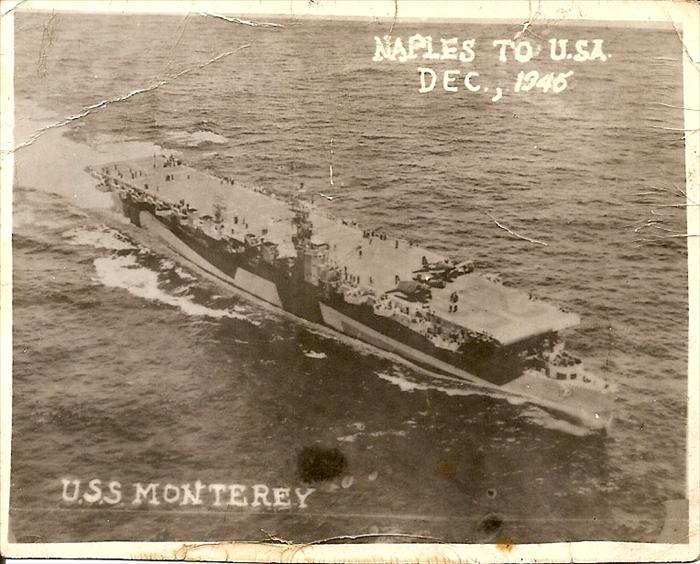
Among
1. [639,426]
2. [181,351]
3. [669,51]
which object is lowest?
[639,426]

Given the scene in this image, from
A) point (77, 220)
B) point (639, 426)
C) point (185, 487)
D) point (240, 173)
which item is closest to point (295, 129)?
point (240, 173)

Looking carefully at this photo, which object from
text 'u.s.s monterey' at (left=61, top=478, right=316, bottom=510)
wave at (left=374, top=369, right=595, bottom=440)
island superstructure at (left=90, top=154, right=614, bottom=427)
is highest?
island superstructure at (left=90, top=154, right=614, bottom=427)

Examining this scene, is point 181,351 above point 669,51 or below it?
below

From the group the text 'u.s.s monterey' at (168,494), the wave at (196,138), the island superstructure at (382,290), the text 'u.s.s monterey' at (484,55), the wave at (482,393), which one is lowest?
the text 'u.s.s monterey' at (168,494)

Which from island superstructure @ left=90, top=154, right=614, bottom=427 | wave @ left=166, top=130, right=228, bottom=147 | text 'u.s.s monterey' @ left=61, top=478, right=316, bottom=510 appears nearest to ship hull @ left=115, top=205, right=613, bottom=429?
island superstructure @ left=90, top=154, right=614, bottom=427

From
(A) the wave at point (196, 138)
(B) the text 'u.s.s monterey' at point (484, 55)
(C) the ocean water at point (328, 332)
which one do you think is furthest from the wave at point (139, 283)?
(B) the text 'u.s.s monterey' at point (484, 55)

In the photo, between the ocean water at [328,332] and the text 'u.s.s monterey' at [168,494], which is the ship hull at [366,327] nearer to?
the ocean water at [328,332]

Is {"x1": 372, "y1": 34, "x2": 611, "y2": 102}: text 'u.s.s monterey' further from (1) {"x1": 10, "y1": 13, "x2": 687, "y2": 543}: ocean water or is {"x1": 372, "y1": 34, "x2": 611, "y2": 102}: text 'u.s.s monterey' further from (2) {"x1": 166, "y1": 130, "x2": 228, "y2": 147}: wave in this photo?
(2) {"x1": 166, "y1": 130, "x2": 228, "y2": 147}: wave

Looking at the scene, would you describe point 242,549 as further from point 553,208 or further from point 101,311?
point 553,208

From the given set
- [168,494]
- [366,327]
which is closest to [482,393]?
[366,327]
